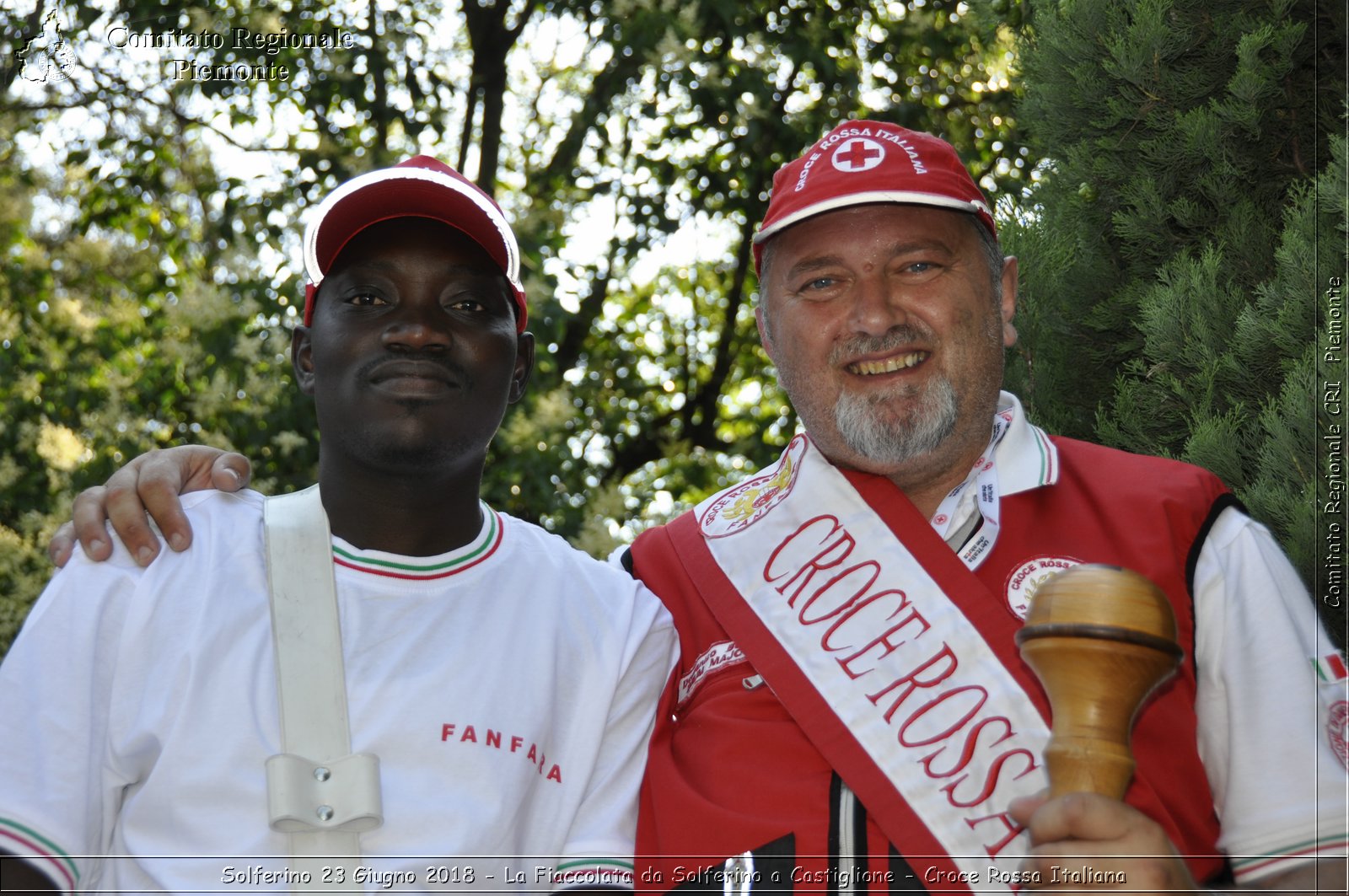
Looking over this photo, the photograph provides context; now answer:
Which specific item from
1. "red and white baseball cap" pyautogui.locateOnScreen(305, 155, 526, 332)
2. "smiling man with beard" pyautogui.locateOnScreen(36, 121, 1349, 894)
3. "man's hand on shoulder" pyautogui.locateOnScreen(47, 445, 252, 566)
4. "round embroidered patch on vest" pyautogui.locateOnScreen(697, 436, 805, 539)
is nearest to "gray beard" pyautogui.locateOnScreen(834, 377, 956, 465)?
"smiling man with beard" pyautogui.locateOnScreen(36, 121, 1349, 894)

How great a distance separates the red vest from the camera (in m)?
2.46

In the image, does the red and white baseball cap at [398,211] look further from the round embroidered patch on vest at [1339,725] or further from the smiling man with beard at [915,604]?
the round embroidered patch on vest at [1339,725]

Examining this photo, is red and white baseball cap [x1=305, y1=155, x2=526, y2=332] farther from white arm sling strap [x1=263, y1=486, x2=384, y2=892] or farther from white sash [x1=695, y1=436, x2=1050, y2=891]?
white sash [x1=695, y1=436, x2=1050, y2=891]

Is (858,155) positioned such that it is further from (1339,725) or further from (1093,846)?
(1093,846)

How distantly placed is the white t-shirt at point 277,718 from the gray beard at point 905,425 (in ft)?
2.16

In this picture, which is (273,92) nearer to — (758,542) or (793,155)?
(793,155)

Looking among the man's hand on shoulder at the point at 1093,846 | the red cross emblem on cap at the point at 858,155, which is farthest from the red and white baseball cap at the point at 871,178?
the man's hand on shoulder at the point at 1093,846

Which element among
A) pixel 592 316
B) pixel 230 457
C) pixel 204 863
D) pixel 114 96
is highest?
pixel 114 96

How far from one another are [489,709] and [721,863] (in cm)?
52

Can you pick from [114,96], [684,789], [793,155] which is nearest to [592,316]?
[793,155]

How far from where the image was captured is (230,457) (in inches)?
108

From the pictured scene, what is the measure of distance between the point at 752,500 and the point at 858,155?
84cm

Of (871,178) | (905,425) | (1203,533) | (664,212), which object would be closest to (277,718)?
(905,425)

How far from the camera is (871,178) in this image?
2936mm
